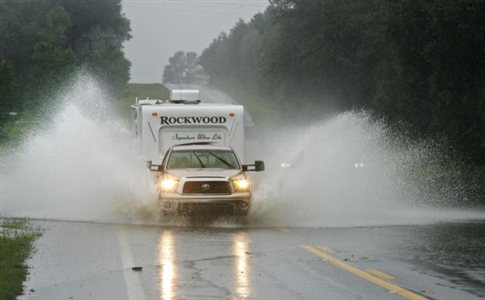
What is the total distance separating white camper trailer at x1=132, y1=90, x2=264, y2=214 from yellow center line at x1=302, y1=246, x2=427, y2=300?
523 cm

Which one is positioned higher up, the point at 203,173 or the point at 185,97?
the point at 185,97

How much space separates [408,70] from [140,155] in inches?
996

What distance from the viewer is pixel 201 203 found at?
23.6m

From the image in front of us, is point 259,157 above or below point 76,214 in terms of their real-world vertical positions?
above

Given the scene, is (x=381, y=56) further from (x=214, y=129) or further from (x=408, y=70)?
(x=214, y=129)

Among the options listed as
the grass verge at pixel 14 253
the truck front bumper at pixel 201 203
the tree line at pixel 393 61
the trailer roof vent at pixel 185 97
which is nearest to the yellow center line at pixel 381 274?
the grass verge at pixel 14 253

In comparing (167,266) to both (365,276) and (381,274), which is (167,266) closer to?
(365,276)

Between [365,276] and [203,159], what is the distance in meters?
11.1

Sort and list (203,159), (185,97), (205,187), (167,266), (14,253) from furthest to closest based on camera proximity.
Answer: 1. (185,97)
2. (203,159)
3. (205,187)
4. (14,253)
5. (167,266)

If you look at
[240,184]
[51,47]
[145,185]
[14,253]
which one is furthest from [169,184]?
[51,47]

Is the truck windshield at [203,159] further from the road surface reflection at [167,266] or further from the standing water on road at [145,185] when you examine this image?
the road surface reflection at [167,266]

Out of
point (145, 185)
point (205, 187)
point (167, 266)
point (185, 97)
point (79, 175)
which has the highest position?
point (185, 97)

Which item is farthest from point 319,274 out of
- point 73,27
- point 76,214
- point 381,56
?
point 73,27

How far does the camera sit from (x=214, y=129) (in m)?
28.4
